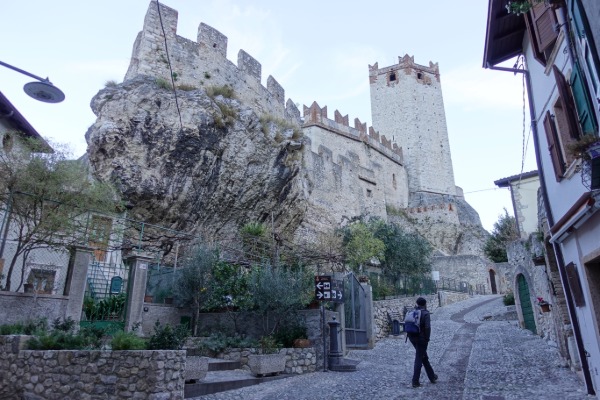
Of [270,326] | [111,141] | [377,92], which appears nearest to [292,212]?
[111,141]

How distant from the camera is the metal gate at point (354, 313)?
11.9 metres

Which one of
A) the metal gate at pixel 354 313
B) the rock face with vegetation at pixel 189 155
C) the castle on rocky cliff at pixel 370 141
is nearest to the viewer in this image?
the metal gate at pixel 354 313

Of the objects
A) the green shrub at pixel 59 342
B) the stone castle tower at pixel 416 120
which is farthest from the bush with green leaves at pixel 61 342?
the stone castle tower at pixel 416 120

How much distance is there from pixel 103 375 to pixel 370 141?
33633mm

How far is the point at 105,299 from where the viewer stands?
986 centimetres

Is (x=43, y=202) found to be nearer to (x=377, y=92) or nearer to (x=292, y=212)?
(x=292, y=212)

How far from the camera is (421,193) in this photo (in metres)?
40.7

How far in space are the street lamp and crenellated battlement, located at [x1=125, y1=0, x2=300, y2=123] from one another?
10817 mm

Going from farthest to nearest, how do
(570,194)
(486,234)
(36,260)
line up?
(486,234), (36,260), (570,194)

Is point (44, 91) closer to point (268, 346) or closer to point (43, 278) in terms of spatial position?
point (268, 346)

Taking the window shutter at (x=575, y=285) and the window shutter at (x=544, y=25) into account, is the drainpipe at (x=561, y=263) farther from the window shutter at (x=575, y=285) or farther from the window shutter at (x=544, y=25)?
the window shutter at (x=544, y=25)

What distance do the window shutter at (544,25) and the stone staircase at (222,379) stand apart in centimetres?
748

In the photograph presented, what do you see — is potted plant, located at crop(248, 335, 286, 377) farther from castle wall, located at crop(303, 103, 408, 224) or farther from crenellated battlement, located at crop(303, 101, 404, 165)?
crenellated battlement, located at crop(303, 101, 404, 165)

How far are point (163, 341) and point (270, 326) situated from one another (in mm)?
3961
